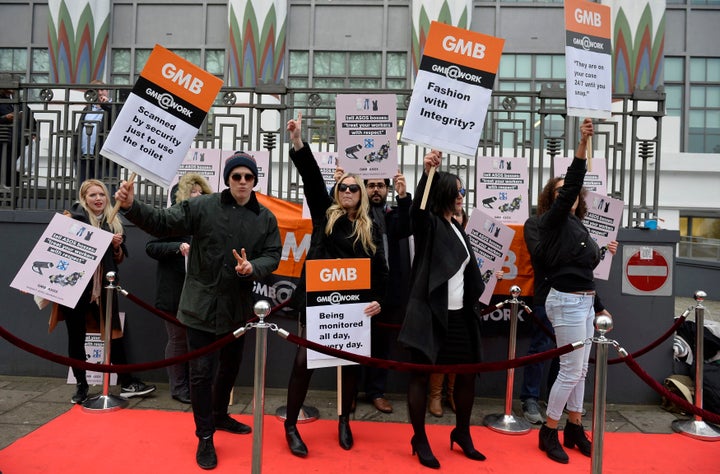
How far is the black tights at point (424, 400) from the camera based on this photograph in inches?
153

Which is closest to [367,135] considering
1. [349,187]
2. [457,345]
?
[349,187]

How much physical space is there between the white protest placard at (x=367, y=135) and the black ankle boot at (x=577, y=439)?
8.40 feet

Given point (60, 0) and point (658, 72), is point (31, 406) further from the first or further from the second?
point (658, 72)

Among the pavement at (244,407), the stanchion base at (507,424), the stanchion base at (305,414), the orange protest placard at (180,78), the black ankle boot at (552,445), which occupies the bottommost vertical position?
the pavement at (244,407)

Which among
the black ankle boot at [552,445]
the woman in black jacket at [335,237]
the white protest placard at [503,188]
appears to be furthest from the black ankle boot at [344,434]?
the white protest placard at [503,188]

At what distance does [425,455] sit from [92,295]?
344 cm

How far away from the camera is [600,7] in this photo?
171 inches

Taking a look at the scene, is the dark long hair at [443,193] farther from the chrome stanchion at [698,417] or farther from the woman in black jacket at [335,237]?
the chrome stanchion at [698,417]

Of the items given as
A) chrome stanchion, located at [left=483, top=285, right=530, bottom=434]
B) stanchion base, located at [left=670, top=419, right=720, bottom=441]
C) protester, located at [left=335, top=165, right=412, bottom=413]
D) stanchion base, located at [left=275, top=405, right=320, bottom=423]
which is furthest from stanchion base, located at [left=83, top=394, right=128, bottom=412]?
stanchion base, located at [left=670, top=419, right=720, bottom=441]

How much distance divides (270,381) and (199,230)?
2.43 meters

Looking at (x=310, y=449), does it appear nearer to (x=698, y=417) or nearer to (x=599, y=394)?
(x=599, y=394)

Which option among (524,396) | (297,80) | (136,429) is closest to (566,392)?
(524,396)

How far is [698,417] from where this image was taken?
16.5 feet

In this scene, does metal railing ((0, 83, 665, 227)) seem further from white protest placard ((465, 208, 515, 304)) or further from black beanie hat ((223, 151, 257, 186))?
black beanie hat ((223, 151, 257, 186))
